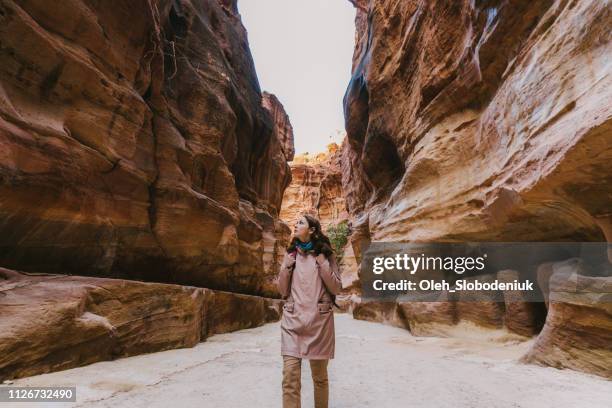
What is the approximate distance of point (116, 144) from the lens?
6230 mm

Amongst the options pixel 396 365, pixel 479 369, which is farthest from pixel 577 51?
pixel 396 365

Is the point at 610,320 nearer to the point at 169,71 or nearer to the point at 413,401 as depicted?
the point at 413,401

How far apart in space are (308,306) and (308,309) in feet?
0.07

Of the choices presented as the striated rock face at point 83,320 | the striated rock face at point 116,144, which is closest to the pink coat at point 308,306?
the striated rock face at point 83,320

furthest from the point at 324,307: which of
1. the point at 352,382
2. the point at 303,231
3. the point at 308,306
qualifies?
the point at 352,382

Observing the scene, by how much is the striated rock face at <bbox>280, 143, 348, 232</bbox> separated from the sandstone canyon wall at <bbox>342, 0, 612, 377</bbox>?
31.3 m

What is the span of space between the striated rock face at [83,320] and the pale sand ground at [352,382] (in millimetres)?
201

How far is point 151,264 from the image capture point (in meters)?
7.24

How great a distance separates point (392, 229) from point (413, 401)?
28.7ft

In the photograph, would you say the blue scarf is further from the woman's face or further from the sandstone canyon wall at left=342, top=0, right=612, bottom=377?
the sandstone canyon wall at left=342, top=0, right=612, bottom=377

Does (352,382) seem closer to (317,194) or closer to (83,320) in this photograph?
(83,320)

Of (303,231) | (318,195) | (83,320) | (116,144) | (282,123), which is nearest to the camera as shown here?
(303,231)

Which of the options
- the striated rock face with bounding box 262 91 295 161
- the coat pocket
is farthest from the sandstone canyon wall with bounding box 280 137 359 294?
the coat pocket

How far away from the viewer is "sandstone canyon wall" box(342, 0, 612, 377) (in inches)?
160
